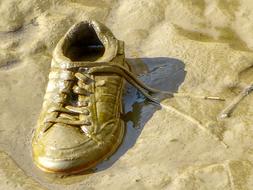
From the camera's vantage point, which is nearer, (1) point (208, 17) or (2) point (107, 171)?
(2) point (107, 171)

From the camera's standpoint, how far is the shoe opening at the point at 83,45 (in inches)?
129

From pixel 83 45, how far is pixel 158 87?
0.48 m

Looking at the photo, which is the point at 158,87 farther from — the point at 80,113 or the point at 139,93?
the point at 80,113

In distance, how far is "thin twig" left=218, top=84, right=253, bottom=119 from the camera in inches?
121

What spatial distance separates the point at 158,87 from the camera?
10.8ft

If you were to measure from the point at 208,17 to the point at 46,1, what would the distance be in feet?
3.46

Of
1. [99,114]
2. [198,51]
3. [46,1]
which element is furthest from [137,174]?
[46,1]

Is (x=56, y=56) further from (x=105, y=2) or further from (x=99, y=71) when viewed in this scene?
(x=105, y=2)

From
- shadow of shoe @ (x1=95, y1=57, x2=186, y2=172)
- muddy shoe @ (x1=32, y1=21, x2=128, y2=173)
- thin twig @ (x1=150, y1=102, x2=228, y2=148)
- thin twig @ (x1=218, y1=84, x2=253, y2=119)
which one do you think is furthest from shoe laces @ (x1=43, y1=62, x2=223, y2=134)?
thin twig @ (x1=218, y1=84, x2=253, y2=119)

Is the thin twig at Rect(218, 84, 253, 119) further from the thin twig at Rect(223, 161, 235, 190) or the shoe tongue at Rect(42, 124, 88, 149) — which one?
the shoe tongue at Rect(42, 124, 88, 149)

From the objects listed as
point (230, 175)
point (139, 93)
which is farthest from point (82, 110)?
point (230, 175)

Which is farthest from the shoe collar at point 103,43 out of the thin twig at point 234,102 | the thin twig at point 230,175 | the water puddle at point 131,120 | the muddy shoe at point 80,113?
the thin twig at point 230,175

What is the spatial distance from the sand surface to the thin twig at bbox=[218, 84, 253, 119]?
2 cm

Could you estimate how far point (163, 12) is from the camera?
12.4 feet
